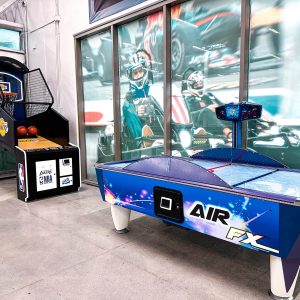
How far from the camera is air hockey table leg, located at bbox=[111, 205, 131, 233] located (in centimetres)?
281

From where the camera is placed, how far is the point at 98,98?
479cm

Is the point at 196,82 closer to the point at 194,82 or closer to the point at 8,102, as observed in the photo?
the point at 194,82

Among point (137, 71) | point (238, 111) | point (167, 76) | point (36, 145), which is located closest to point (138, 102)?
point (137, 71)

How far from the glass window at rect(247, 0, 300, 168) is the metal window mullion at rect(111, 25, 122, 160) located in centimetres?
202

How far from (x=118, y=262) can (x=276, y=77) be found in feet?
7.14

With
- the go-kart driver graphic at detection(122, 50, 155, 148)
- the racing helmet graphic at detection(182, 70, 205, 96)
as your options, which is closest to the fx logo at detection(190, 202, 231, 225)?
the racing helmet graphic at detection(182, 70, 205, 96)

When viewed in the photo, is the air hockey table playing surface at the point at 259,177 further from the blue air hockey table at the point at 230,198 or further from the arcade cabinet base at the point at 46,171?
the arcade cabinet base at the point at 46,171

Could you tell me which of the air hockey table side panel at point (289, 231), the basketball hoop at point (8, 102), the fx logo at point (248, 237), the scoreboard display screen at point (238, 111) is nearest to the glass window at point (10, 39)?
the basketball hoop at point (8, 102)

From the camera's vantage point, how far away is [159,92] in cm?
388

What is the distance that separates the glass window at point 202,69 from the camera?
315cm

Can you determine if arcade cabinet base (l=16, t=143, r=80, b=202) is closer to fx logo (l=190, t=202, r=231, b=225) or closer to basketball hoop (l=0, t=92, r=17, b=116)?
basketball hoop (l=0, t=92, r=17, b=116)

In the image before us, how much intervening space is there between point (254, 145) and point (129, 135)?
6.23 ft

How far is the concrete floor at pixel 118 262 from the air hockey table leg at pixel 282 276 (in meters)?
0.11

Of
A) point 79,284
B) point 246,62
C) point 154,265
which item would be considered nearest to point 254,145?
point 246,62
